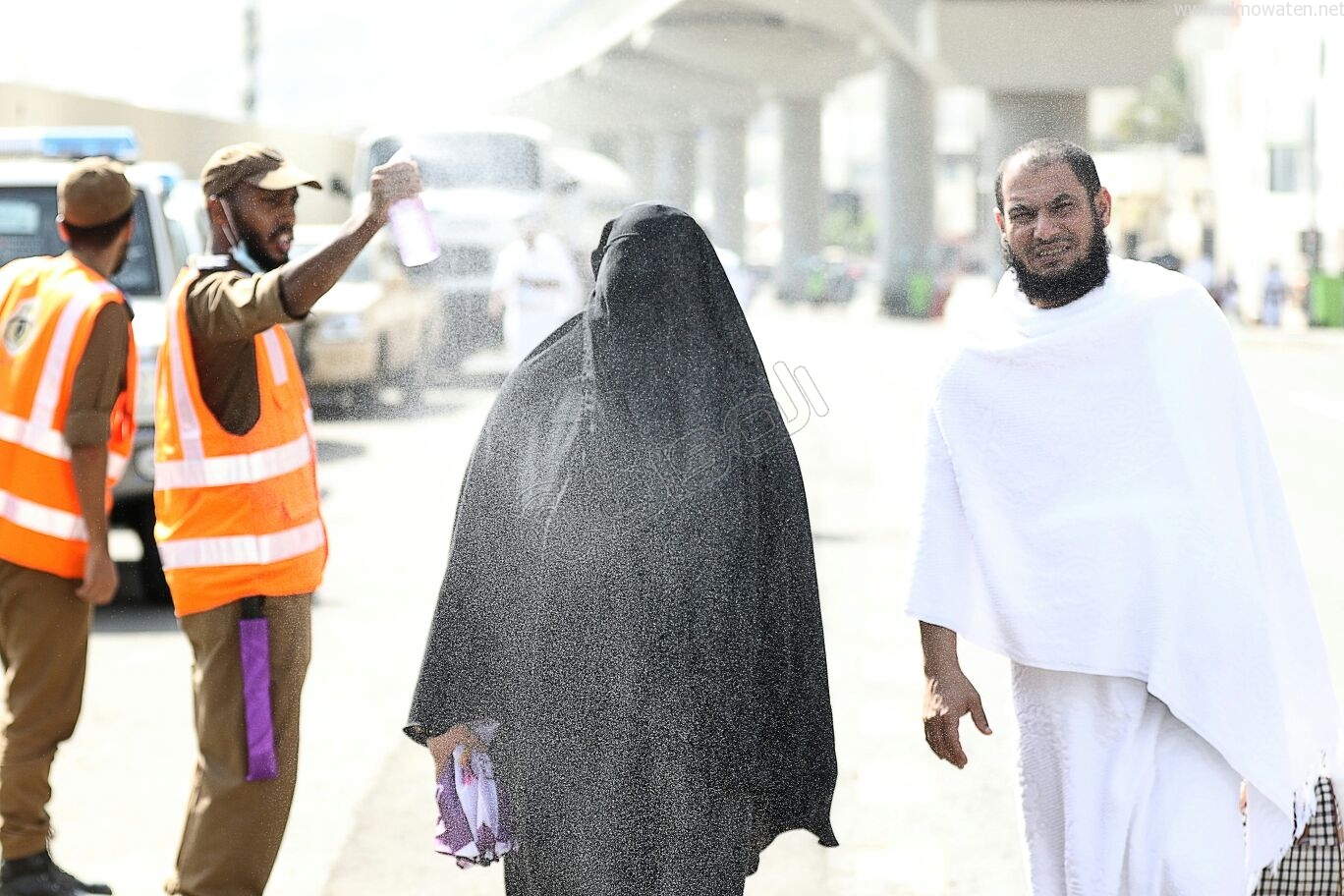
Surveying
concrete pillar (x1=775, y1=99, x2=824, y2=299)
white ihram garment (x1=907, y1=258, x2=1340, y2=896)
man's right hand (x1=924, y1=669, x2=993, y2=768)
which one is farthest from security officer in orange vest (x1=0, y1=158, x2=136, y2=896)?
concrete pillar (x1=775, y1=99, x2=824, y2=299)

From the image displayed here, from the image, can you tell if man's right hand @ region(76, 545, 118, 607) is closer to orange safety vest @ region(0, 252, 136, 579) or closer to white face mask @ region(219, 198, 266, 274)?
orange safety vest @ region(0, 252, 136, 579)

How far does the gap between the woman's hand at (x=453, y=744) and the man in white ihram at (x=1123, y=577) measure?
0.88 m

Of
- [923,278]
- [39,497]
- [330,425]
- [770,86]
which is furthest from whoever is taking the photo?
[770,86]

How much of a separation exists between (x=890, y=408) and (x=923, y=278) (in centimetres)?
2564

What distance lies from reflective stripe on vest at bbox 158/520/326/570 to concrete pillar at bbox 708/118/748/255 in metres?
29.4

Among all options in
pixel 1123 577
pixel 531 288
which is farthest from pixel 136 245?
pixel 1123 577

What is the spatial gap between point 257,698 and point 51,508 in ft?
3.34

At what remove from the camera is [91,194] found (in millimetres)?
5062

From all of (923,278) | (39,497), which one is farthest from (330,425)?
(923,278)

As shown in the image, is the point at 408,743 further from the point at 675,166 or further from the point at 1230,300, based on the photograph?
the point at 1230,300

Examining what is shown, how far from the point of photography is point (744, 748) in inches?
140

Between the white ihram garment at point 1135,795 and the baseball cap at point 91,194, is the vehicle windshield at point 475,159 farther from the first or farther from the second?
the white ihram garment at point 1135,795

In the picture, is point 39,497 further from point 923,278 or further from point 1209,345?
point 923,278

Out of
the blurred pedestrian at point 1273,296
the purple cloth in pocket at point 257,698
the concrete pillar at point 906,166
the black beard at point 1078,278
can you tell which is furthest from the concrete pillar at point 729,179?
the black beard at point 1078,278
